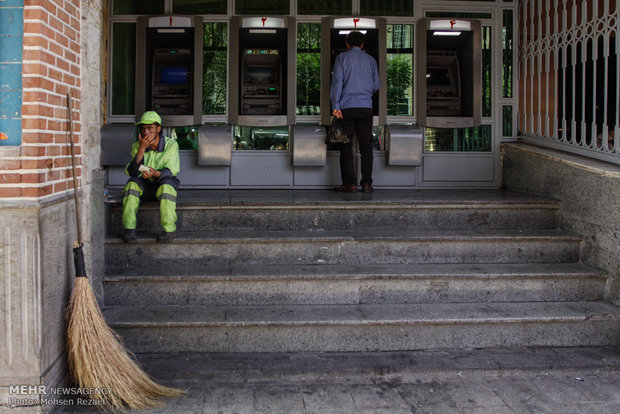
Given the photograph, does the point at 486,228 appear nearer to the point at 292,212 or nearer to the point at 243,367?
the point at 292,212

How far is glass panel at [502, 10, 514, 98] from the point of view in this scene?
684 cm

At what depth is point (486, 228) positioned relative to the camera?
193 inches

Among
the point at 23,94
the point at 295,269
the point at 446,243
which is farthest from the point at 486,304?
the point at 23,94

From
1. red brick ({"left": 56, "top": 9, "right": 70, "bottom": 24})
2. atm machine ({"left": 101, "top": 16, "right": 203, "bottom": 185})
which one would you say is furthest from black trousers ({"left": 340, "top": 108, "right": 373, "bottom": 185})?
red brick ({"left": 56, "top": 9, "right": 70, "bottom": 24})

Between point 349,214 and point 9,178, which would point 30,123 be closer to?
point 9,178

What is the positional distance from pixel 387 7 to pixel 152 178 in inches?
161

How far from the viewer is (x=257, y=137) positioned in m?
6.77

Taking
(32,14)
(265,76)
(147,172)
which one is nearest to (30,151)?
(32,14)

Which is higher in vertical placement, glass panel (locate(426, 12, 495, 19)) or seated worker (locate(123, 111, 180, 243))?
glass panel (locate(426, 12, 495, 19))

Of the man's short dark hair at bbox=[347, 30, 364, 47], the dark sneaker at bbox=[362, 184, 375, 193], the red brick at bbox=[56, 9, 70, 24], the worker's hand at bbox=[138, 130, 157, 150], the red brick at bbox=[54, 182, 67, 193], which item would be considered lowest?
the red brick at bbox=[54, 182, 67, 193]

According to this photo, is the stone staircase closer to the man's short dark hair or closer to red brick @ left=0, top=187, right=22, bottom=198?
red brick @ left=0, top=187, right=22, bottom=198

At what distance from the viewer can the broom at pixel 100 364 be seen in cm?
289

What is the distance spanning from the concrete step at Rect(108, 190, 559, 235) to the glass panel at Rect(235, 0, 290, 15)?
121 inches

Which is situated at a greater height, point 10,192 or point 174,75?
point 174,75
